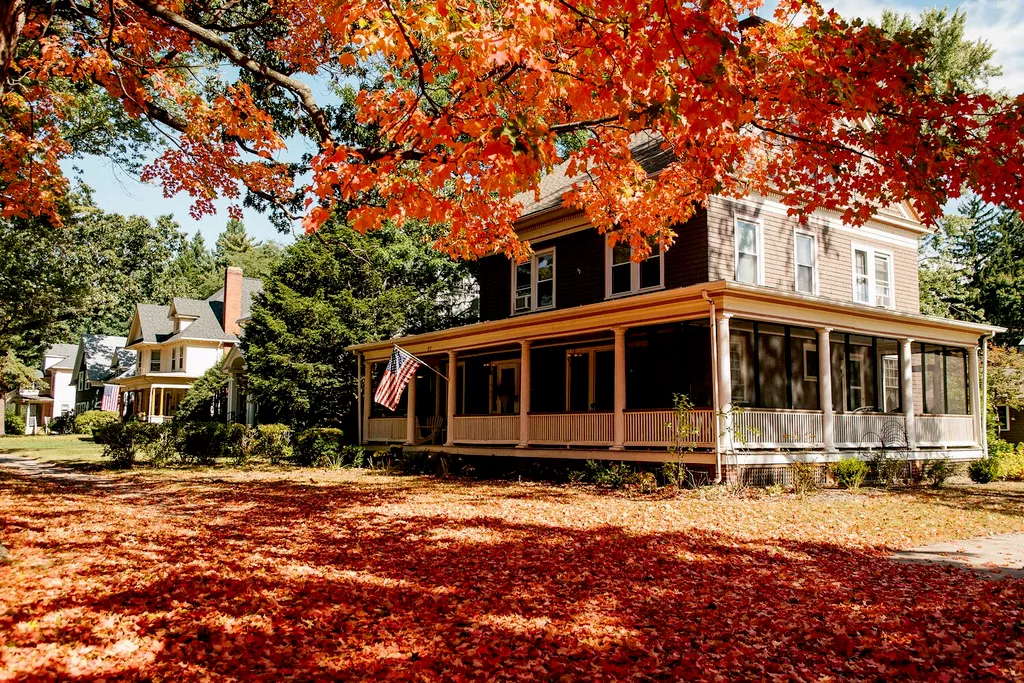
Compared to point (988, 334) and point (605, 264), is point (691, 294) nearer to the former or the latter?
point (605, 264)

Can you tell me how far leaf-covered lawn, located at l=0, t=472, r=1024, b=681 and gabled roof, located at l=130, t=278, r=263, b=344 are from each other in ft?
126

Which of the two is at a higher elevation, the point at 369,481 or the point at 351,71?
the point at 351,71

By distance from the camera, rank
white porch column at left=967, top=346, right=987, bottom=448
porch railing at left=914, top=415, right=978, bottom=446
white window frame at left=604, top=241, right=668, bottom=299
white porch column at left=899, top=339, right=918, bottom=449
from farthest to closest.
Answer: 1. white porch column at left=967, top=346, right=987, bottom=448
2. porch railing at left=914, top=415, right=978, bottom=446
3. white window frame at left=604, top=241, right=668, bottom=299
4. white porch column at left=899, top=339, right=918, bottom=449

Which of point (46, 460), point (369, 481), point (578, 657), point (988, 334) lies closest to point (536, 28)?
point (578, 657)

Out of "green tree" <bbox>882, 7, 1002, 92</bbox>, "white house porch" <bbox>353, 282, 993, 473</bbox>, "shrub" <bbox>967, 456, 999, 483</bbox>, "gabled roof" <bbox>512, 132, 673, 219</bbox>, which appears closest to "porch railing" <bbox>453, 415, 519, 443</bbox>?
"white house porch" <bbox>353, 282, 993, 473</bbox>

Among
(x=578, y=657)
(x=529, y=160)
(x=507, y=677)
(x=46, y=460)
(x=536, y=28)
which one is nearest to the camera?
(x=507, y=677)

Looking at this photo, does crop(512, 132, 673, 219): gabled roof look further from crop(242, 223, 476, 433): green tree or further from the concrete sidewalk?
the concrete sidewalk

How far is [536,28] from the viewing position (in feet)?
22.9

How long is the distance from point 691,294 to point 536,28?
9.75 metres

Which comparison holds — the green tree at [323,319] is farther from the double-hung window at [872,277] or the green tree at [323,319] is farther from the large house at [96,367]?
the large house at [96,367]

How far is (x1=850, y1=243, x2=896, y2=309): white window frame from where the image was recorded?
21406 millimetres

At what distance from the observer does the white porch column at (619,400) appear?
1750 cm

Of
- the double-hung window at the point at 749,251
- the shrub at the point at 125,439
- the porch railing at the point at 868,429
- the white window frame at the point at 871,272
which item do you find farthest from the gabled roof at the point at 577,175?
the shrub at the point at 125,439

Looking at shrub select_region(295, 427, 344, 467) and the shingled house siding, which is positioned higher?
the shingled house siding
